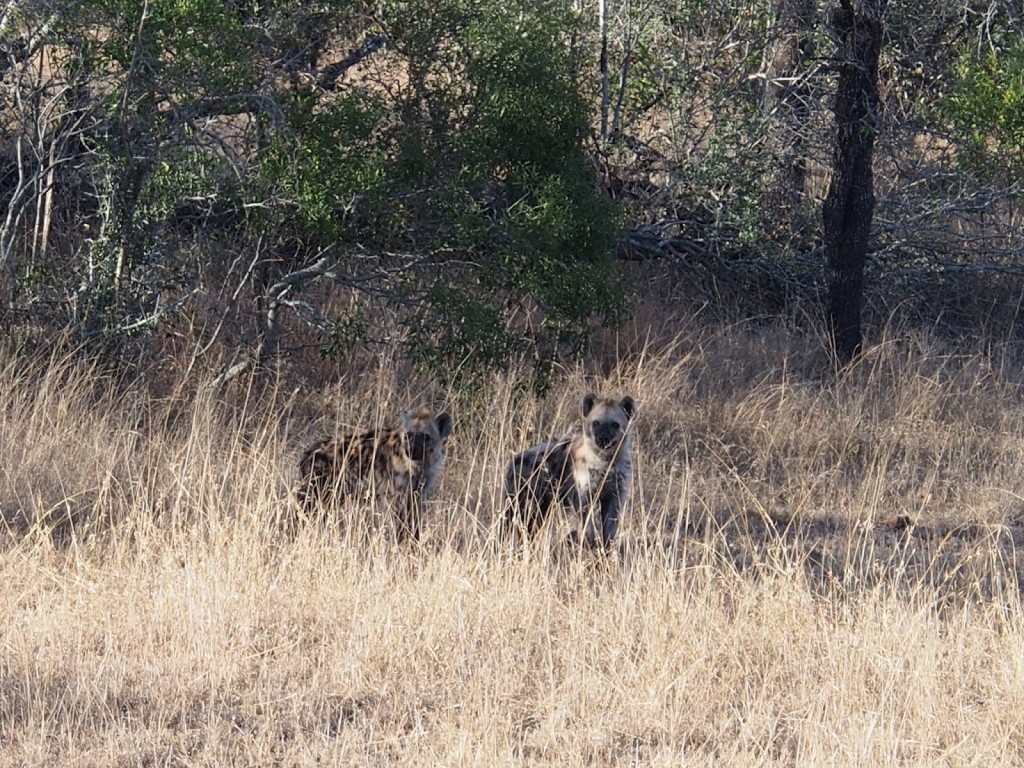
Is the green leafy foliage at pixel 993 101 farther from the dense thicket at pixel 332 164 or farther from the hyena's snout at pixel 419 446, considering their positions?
the hyena's snout at pixel 419 446

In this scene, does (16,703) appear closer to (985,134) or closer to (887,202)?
(985,134)

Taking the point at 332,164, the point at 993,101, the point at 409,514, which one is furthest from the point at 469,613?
the point at 993,101

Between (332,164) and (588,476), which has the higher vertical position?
(332,164)

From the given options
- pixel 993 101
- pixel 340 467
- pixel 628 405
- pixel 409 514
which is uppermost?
pixel 993 101

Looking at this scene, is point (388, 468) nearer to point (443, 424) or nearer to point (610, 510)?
point (443, 424)

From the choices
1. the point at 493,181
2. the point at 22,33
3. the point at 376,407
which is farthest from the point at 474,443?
the point at 22,33

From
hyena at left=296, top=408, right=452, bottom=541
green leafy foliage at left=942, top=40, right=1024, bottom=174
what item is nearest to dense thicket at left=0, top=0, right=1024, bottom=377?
green leafy foliage at left=942, top=40, right=1024, bottom=174

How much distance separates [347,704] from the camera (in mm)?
5125

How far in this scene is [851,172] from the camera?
37.4ft

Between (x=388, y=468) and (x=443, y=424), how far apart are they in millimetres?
375

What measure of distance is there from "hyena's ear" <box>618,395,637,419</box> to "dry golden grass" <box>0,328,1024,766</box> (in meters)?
0.62

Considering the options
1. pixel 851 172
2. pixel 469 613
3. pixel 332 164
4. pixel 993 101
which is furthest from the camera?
pixel 851 172

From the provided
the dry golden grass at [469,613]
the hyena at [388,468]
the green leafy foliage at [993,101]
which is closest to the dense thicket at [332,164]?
the green leafy foliage at [993,101]

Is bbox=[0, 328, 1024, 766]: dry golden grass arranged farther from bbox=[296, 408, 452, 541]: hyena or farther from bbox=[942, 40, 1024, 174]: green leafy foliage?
bbox=[942, 40, 1024, 174]: green leafy foliage
